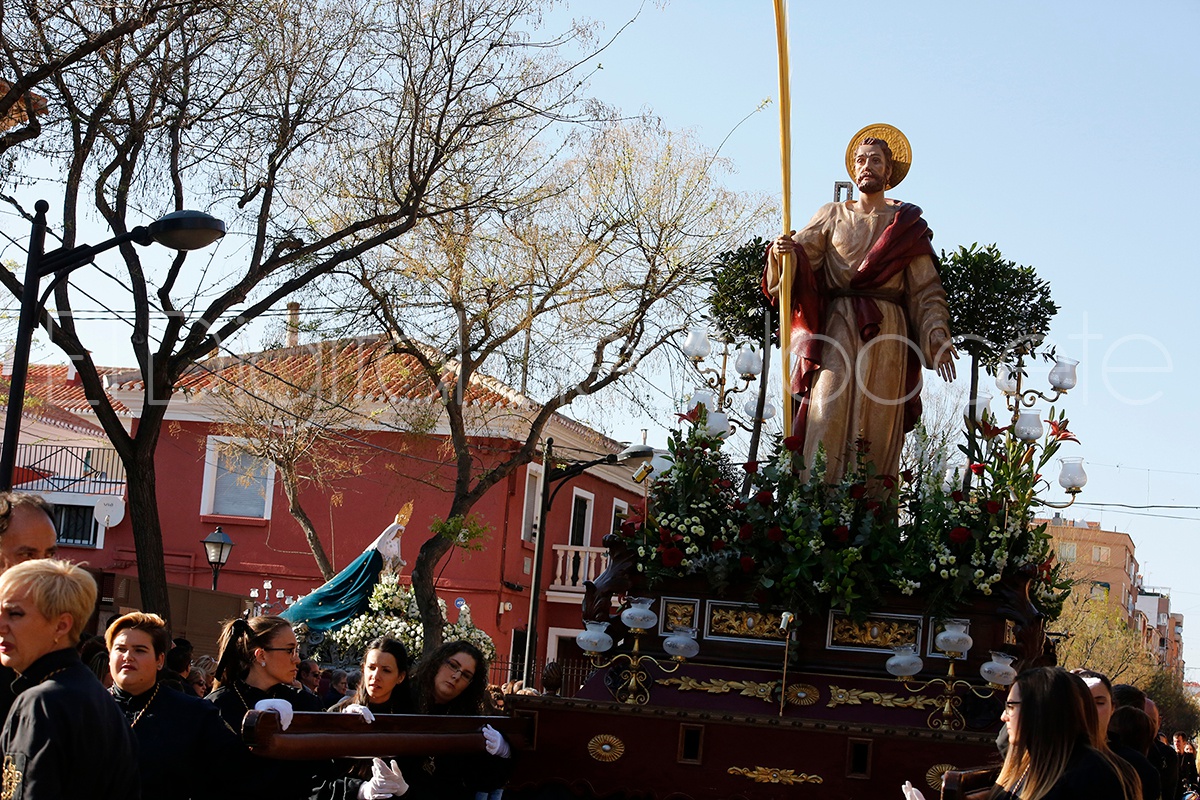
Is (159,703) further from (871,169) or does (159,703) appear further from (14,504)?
(871,169)

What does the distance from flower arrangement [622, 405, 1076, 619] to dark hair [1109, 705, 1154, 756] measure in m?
1.74

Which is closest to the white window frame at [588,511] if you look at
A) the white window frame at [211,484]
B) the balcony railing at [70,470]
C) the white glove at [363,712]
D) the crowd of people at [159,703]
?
the white window frame at [211,484]

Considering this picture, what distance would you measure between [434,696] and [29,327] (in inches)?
175

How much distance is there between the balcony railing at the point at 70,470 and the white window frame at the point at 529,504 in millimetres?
8259

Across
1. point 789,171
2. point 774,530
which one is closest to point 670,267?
point 789,171

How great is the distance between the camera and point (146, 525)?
43.3 feet

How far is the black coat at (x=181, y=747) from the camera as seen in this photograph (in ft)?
16.1

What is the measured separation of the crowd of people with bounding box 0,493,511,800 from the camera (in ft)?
12.5

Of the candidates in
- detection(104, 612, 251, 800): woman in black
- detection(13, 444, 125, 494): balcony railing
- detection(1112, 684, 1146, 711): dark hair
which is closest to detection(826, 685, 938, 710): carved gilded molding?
detection(1112, 684, 1146, 711): dark hair

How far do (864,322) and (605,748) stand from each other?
3.30 metres

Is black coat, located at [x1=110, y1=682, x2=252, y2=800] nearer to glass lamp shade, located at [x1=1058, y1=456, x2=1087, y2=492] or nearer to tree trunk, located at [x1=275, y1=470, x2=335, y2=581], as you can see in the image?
glass lamp shade, located at [x1=1058, y1=456, x2=1087, y2=492]

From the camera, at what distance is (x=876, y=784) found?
7137 mm

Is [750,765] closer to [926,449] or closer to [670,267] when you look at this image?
[926,449]

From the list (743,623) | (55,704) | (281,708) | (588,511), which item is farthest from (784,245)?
(588,511)
